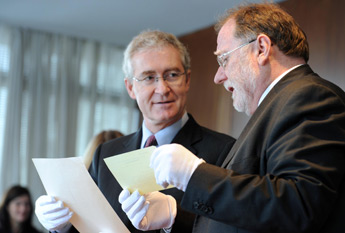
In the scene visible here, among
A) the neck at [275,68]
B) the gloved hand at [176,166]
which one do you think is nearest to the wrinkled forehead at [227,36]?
the neck at [275,68]

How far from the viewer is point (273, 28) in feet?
4.59

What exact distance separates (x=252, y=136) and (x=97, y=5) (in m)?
3.48

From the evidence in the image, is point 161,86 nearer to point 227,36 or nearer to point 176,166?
point 227,36

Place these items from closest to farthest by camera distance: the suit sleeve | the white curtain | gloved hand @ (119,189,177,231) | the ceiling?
the suit sleeve, gloved hand @ (119,189,177,231), the ceiling, the white curtain

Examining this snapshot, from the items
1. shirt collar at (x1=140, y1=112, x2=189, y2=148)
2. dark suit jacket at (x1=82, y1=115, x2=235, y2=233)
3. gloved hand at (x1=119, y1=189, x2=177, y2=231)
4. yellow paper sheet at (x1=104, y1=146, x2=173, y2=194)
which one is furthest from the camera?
shirt collar at (x1=140, y1=112, x2=189, y2=148)

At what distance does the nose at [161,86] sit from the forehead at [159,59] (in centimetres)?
5

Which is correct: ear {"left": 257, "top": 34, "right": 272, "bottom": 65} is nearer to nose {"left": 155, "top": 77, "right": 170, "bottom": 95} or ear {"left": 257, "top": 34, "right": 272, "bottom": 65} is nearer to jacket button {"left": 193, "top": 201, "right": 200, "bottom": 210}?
jacket button {"left": 193, "top": 201, "right": 200, "bottom": 210}

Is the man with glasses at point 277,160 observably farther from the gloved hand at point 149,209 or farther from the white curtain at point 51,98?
the white curtain at point 51,98

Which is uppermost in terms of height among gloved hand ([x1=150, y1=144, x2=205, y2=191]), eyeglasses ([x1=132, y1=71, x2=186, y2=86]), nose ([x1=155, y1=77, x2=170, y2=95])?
eyeglasses ([x1=132, y1=71, x2=186, y2=86])

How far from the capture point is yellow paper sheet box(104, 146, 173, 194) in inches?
58.6

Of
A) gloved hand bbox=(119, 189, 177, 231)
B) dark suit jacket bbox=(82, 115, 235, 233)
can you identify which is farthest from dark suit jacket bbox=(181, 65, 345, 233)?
dark suit jacket bbox=(82, 115, 235, 233)

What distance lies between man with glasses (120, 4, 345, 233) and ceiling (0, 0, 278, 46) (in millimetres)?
2767

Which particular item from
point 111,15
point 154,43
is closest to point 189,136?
point 154,43

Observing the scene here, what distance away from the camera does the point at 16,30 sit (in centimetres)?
523
